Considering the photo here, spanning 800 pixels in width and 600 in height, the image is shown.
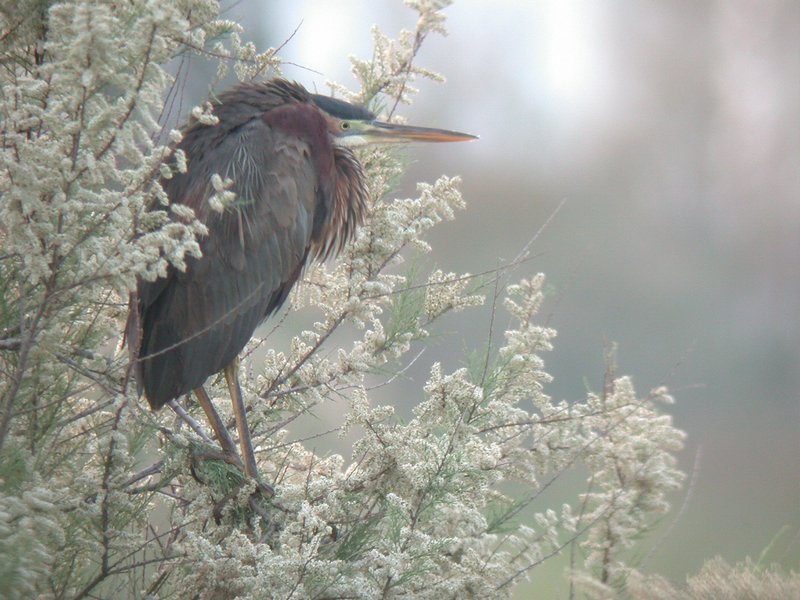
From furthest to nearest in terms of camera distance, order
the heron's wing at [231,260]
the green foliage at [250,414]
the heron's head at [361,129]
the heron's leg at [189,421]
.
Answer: the heron's head at [361,129] < the heron's wing at [231,260] < the heron's leg at [189,421] < the green foliage at [250,414]

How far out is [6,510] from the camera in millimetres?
938

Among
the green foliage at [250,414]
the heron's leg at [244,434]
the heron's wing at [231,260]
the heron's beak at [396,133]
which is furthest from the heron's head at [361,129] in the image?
the heron's leg at [244,434]

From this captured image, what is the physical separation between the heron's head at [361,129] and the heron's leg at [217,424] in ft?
2.16

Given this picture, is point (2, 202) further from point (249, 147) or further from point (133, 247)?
point (249, 147)

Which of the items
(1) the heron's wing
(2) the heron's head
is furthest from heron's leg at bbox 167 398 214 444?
(2) the heron's head

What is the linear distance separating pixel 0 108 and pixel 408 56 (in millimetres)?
929

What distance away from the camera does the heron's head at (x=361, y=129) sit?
2.21 metres

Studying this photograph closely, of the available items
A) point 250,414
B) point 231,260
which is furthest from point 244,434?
point 231,260

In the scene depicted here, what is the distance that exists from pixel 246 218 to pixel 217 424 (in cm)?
42

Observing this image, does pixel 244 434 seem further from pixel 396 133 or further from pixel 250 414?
pixel 396 133

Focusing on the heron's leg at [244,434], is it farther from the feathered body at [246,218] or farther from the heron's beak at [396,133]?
→ the heron's beak at [396,133]

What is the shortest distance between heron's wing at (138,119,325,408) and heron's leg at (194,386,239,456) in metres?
0.06

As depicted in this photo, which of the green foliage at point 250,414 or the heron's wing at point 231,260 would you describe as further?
the heron's wing at point 231,260

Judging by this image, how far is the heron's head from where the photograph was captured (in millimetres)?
2207
